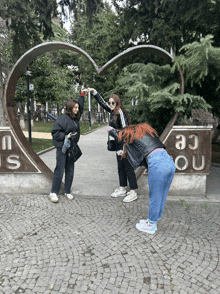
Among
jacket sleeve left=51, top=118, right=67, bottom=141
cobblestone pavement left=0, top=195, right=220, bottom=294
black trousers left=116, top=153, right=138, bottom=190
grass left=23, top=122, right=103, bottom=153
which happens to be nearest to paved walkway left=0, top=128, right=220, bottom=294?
cobblestone pavement left=0, top=195, right=220, bottom=294

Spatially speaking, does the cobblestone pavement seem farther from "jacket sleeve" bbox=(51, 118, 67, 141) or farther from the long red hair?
the long red hair

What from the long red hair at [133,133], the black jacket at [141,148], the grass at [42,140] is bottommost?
the grass at [42,140]

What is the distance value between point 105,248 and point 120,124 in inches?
79.7

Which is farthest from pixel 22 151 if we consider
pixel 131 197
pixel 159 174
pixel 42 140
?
pixel 42 140

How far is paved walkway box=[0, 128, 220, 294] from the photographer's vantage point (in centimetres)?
244

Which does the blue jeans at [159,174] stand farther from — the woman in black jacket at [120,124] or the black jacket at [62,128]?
the black jacket at [62,128]

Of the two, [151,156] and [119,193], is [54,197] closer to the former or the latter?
[119,193]

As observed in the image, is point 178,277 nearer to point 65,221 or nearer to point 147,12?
point 65,221

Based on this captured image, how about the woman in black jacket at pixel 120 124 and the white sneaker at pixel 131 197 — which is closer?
the woman in black jacket at pixel 120 124

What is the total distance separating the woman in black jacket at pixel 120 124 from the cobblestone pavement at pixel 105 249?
13.5 inches

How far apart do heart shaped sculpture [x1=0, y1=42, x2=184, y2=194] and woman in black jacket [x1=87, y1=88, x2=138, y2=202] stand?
2.43ft

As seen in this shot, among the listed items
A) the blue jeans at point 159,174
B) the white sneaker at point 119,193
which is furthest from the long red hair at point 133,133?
the white sneaker at point 119,193

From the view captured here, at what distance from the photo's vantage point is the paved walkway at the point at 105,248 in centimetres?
244

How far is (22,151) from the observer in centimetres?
478
